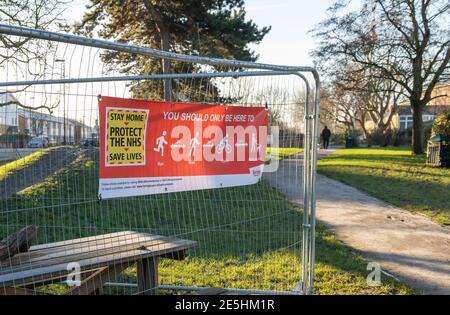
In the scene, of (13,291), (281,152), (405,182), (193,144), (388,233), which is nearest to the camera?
(13,291)

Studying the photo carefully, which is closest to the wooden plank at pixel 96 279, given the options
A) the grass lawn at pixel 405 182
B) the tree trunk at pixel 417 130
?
the grass lawn at pixel 405 182

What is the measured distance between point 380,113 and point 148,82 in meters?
50.3

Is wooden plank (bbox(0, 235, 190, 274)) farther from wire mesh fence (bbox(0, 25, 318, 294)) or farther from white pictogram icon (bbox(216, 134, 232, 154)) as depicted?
white pictogram icon (bbox(216, 134, 232, 154))

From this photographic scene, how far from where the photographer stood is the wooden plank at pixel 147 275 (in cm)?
396

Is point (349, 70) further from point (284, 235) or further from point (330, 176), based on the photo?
point (284, 235)

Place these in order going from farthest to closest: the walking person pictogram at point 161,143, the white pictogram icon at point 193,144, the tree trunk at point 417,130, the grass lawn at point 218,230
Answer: the tree trunk at point 417,130 → the grass lawn at point 218,230 → the white pictogram icon at point 193,144 → the walking person pictogram at point 161,143

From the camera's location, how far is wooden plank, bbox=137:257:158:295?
3955mm

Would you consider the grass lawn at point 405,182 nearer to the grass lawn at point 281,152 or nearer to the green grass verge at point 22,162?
the grass lawn at point 281,152

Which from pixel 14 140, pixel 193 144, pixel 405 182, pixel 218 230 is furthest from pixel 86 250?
pixel 405 182

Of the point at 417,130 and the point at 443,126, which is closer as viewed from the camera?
the point at 443,126

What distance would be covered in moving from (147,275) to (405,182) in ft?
38.4

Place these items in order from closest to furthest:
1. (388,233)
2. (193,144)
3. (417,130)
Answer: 1. (193,144)
2. (388,233)
3. (417,130)

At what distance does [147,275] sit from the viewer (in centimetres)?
400

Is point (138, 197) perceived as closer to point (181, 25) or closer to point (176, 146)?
point (176, 146)
